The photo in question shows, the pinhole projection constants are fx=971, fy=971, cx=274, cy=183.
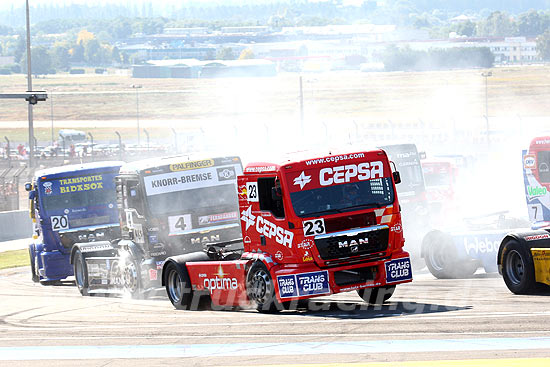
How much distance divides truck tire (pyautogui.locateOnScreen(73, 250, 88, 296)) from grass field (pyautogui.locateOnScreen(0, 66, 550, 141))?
65.6 m

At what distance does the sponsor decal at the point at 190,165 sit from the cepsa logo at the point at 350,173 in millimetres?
5192

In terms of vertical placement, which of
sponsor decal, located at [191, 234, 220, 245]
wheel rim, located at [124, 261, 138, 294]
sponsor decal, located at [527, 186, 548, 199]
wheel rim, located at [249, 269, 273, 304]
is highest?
sponsor decal, located at [527, 186, 548, 199]

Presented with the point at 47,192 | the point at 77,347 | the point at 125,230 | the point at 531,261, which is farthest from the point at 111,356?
the point at 47,192

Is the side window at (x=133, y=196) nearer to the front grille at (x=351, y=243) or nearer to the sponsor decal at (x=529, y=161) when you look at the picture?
the front grille at (x=351, y=243)

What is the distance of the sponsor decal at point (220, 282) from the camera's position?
14789mm

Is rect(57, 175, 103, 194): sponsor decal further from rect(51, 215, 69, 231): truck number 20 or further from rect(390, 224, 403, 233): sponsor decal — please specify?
rect(390, 224, 403, 233): sponsor decal

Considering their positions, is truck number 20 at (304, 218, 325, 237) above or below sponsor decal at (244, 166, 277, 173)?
below

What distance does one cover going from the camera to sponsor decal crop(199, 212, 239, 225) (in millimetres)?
18172

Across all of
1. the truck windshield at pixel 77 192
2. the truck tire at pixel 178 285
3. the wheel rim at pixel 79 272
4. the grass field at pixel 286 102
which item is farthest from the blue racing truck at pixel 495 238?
the grass field at pixel 286 102

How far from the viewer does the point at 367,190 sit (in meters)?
13.8

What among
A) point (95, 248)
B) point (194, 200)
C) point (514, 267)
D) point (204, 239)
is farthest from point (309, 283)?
point (95, 248)

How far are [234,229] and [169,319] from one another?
4.61 meters

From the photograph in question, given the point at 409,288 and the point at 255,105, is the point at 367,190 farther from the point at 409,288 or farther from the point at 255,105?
the point at 255,105

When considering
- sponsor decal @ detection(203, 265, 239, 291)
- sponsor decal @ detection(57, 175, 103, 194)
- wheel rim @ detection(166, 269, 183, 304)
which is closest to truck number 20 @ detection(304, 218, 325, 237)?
sponsor decal @ detection(203, 265, 239, 291)
